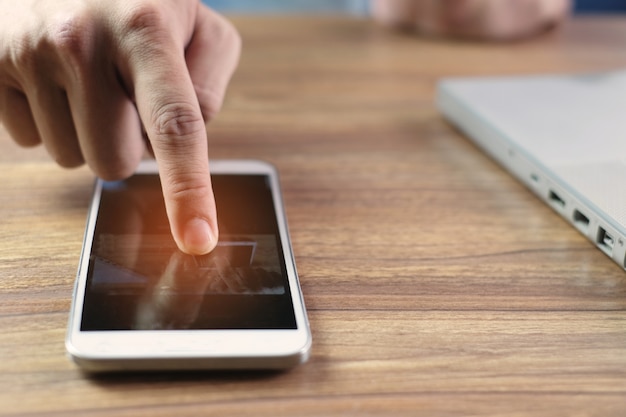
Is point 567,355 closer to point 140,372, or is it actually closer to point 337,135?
point 140,372

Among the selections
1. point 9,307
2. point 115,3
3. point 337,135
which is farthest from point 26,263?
point 337,135

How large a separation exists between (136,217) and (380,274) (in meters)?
0.16

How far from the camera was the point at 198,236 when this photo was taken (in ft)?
1.40

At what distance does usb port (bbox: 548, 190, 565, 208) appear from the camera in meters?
0.52

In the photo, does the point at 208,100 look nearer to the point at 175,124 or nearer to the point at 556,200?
the point at 175,124

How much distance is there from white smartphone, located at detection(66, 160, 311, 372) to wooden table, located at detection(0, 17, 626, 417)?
13mm

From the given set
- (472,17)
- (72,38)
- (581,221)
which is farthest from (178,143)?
(472,17)

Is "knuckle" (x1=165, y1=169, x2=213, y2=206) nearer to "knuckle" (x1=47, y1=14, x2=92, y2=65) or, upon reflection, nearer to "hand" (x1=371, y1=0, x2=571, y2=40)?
"knuckle" (x1=47, y1=14, x2=92, y2=65)

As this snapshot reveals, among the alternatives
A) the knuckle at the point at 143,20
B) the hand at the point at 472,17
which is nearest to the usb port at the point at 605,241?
the knuckle at the point at 143,20

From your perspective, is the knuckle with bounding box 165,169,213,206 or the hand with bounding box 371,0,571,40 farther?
the hand with bounding box 371,0,571,40

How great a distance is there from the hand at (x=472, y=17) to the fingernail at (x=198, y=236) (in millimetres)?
598

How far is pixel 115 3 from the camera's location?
0.49 meters

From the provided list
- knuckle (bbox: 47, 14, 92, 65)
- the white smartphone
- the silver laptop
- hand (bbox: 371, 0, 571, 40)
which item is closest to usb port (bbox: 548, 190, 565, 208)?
the silver laptop

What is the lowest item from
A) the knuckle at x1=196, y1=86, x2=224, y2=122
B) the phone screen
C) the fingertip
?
the phone screen
